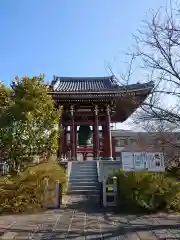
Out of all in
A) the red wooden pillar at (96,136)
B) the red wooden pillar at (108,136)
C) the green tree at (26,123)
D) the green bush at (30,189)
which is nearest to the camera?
the green bush at (30,189)

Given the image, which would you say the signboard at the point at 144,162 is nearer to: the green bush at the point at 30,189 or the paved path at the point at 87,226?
the paved path at the point at 87,226

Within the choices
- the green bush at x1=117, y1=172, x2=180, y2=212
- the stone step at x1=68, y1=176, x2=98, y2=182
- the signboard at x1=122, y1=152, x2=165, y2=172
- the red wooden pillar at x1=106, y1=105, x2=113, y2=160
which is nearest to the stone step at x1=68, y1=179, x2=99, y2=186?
the stone step at x1=68, y1=176, x2=98, y2=182

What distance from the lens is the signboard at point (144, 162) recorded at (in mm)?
8340

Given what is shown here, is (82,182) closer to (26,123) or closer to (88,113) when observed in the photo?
(26,123)

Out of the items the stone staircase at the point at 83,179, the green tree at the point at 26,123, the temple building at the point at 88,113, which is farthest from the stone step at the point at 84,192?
the temple building at the point at 88,113

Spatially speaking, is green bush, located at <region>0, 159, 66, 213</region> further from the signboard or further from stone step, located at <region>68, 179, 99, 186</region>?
stone step, located at <region>68, 179, 99, 186</region>

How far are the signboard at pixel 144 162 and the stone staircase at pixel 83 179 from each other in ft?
8.81

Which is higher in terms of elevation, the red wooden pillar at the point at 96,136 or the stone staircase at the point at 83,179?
the red wooden pillar at the point at 96,136

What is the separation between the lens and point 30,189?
7.67 metres

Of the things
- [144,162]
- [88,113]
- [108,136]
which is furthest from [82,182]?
[88,113]

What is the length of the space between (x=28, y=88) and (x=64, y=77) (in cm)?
1360

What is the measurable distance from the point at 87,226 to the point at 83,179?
7097 mm

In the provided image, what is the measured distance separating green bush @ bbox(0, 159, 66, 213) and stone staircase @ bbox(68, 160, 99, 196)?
282 centimetres

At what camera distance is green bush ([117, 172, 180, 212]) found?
6762mm
